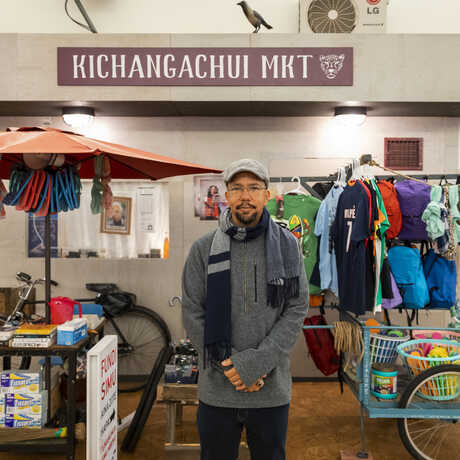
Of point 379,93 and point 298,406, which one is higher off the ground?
point 379,93

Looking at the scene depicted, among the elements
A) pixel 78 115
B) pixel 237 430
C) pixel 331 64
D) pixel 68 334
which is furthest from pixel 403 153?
pixel 68 334

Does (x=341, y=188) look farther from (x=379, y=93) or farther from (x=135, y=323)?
(x=135, y=323)

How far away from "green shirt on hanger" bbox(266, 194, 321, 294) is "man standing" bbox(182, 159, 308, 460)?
58.7 inches

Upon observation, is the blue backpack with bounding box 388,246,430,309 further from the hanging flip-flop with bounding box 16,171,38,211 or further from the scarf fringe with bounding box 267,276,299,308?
the hanging flip-flop with bounding box 16,171,38,211

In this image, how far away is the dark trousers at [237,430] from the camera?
5.87 ft

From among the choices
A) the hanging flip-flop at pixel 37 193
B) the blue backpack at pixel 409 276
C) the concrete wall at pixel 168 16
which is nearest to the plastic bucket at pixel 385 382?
the blue backpack at pixel 409 276

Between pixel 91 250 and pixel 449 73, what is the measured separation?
4.23 m

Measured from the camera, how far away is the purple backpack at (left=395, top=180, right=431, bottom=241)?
3148 mm

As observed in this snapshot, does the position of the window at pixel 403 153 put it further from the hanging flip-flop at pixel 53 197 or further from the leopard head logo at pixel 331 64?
the hanging flip-flop at pixel 53 197

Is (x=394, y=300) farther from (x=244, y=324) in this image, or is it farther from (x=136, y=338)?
(x=136, y=338)

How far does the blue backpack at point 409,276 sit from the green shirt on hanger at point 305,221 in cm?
62

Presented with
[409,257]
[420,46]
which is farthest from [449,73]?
[409,257]

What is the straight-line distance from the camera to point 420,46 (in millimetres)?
4035

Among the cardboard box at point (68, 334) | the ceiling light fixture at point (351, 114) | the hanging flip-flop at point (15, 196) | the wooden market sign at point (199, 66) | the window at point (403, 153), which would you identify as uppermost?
the wooden market sign at point (199, 66)
